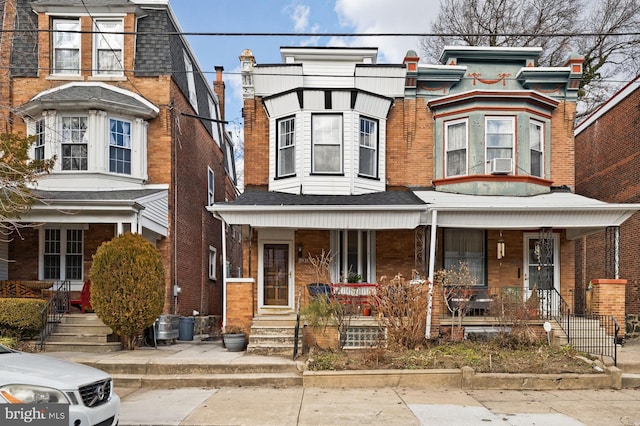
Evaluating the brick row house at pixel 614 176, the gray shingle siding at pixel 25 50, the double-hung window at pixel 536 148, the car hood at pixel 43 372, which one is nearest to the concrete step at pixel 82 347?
the car hood at pixel 43 372

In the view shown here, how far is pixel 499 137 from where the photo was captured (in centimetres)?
1516

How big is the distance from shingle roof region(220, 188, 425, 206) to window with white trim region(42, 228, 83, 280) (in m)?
5.13

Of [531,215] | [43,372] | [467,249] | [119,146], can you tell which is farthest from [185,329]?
[43,372]

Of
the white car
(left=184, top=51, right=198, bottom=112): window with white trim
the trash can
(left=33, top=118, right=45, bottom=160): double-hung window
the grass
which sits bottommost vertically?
the trash can

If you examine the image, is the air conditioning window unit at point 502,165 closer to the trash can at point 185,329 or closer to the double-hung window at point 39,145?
the trash can at point 185,329

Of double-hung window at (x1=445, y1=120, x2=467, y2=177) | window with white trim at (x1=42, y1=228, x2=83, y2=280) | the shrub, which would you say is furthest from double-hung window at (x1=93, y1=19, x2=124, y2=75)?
double-hung window at (x1=445, y1=120, x2=467, y2=177)

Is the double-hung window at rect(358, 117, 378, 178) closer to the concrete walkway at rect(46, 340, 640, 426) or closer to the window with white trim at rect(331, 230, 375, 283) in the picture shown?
the window with white trim at rect(331, 230, 375, 283)

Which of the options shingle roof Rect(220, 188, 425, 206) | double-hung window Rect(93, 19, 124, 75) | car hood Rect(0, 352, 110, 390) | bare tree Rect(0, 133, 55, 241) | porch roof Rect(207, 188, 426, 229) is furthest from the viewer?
double-hung window Rect(93, 19, 124, 75)

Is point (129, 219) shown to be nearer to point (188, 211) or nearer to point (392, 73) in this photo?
point (188, 211)

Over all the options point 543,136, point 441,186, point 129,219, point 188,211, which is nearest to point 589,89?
point 543,136

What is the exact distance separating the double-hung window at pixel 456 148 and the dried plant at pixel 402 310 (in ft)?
16.2

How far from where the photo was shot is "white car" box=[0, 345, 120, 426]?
17.3ft

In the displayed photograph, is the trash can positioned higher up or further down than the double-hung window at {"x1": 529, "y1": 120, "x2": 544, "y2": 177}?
further down

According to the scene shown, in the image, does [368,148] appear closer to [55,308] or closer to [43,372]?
[55,308]
